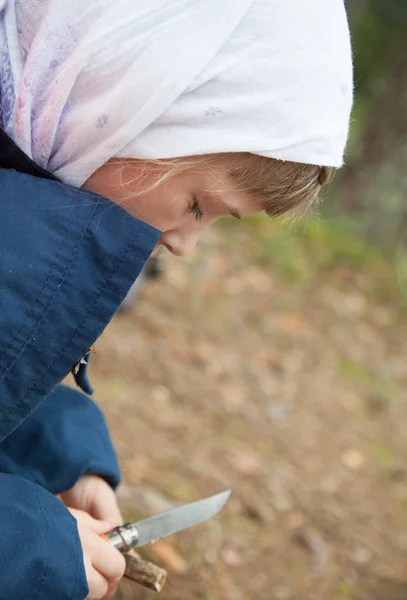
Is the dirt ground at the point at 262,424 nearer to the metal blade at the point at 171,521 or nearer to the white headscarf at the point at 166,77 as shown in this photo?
the metal blade at the point at 171,521

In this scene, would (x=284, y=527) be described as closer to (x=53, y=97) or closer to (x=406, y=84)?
(x=53, y=97)

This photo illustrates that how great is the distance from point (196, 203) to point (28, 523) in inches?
25.6

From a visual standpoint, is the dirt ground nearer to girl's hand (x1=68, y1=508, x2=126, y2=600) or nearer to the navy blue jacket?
girl's hand (x1=68, y1=508, x2=126, y2=600)

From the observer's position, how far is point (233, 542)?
7.98ft

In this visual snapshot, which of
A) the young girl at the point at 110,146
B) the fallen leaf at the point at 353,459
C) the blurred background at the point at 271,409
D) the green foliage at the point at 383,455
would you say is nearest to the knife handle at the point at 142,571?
the young girl at the point at 110,146

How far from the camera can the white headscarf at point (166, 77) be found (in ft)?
4.21

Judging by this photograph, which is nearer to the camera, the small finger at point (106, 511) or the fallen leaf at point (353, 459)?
the small finger at point (106, 511)

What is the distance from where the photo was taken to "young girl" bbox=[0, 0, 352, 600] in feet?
4.21

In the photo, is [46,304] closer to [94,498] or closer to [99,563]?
[99,563]

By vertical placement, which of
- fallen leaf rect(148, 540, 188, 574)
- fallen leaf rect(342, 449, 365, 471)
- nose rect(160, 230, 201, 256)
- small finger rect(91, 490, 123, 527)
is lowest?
fallen leaf rect(342, 449, 365, 471)

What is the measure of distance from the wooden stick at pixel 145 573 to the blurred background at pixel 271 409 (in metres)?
0.50

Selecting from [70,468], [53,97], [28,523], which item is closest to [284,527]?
[70,468]

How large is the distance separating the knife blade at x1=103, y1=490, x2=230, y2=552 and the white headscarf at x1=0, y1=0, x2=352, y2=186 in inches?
28.0

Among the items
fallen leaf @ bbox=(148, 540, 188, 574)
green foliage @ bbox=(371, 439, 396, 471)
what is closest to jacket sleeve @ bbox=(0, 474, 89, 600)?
fallen leaf @ bbox=(148, 540, 188, 574)
